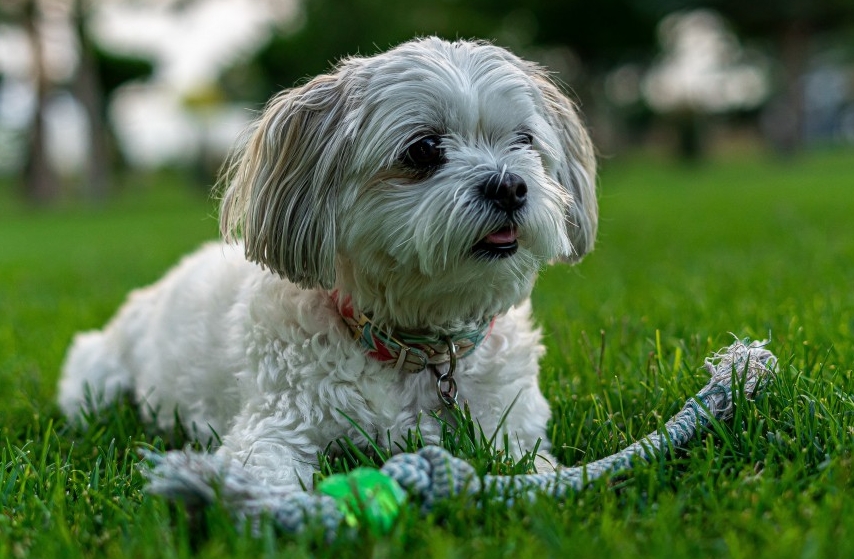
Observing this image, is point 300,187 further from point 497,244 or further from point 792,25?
point 792,25

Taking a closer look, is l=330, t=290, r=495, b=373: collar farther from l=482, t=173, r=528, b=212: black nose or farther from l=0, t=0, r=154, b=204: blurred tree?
l=0, t=0, r=154, b=204: blurred tree

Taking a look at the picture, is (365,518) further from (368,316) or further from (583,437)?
(583,437)

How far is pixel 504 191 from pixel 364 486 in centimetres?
96

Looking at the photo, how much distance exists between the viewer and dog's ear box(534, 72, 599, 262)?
121 inches

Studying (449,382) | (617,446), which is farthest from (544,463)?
(449,382)

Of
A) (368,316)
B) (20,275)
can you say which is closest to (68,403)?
(368,316)

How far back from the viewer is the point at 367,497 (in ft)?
6.43

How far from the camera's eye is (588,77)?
33531mm

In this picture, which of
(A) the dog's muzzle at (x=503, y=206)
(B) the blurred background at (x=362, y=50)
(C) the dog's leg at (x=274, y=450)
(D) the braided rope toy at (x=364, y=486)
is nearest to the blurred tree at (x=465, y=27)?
(B) the blurred background at (x=362, y=50)

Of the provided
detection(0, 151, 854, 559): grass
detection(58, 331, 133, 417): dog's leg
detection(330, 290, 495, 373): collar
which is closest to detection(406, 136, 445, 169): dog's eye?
detection(330, 290, 495, 373): collar

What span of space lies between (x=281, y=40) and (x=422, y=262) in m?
31.3

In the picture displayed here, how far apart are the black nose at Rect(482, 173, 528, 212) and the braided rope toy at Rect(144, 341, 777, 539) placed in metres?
0.77

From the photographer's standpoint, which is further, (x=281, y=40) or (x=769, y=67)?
(x=769, y=67)

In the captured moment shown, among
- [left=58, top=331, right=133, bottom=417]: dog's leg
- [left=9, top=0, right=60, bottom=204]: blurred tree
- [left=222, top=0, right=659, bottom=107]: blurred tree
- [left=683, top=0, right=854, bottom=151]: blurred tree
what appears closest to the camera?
[left=58, top=331, right=133, bottom=417]: dog's leg
